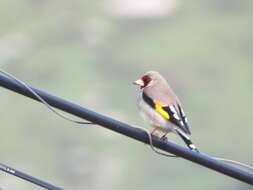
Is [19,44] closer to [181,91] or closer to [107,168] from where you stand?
[181,91]

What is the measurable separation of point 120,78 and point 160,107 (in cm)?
2391

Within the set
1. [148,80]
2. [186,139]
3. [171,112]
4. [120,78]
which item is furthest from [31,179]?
[120,78]

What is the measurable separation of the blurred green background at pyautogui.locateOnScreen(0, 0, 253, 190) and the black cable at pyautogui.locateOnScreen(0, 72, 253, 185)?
403 inches

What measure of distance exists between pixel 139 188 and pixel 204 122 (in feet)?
Result: 17.4

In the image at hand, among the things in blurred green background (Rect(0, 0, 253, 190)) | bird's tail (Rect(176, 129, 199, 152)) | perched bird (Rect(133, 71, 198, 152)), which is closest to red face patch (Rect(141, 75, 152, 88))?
perched bird (Rect(133, 71, 198, 152))

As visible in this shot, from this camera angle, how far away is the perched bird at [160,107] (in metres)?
8.91

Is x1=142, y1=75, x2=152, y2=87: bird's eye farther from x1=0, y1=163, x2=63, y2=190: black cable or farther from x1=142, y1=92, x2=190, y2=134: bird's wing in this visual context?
x1=0, y1=163, x2=63, y2=190: black cable

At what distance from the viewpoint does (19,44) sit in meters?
34.9

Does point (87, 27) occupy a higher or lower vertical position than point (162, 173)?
higher

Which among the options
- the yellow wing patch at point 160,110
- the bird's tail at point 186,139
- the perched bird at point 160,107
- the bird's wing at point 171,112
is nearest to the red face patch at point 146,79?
the perched bird at point 160,107

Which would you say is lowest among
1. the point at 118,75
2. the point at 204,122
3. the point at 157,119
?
the point at 157,119

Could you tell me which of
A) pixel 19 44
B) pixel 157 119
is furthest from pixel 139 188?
pixel 157 119

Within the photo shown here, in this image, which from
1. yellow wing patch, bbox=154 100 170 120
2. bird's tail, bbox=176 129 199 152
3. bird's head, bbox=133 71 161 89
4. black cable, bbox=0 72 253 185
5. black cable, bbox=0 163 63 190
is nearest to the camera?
black cable, bbox=0 72 253 185

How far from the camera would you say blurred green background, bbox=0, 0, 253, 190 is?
25.2 metres
